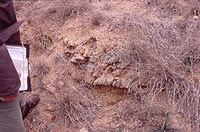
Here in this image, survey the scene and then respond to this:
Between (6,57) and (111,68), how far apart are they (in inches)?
52.1

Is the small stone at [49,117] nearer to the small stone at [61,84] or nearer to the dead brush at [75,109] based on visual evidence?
the dead brush at [75,109]

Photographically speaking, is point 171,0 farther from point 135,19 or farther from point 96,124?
point 96,124

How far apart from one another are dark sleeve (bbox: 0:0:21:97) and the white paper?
0.17m

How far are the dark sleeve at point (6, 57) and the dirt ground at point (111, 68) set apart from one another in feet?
3.39

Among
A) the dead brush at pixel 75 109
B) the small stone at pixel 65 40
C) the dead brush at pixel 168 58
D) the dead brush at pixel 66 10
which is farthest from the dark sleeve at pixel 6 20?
the dead brush at pixel 66 10

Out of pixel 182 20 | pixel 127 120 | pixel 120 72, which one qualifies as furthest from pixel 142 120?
pixel 182 20

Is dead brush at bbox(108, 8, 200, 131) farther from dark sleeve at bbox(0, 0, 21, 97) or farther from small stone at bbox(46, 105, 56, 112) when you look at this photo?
dark sleeve at bbox(0, 0, 21, 97)

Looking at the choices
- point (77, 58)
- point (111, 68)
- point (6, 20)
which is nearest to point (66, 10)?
point (77, 58)

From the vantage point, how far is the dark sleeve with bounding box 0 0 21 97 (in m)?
1.30

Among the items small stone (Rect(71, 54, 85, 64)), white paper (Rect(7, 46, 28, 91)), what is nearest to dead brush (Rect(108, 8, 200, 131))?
small stone (Rect(71, 54, 85, 64))

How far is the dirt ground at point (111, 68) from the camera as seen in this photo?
7.12 feet

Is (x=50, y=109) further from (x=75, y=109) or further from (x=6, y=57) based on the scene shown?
(x=6, y=57)

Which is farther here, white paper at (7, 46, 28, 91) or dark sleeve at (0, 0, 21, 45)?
white paper at (7, 46, 28, 91)

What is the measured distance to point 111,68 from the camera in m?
2.46
